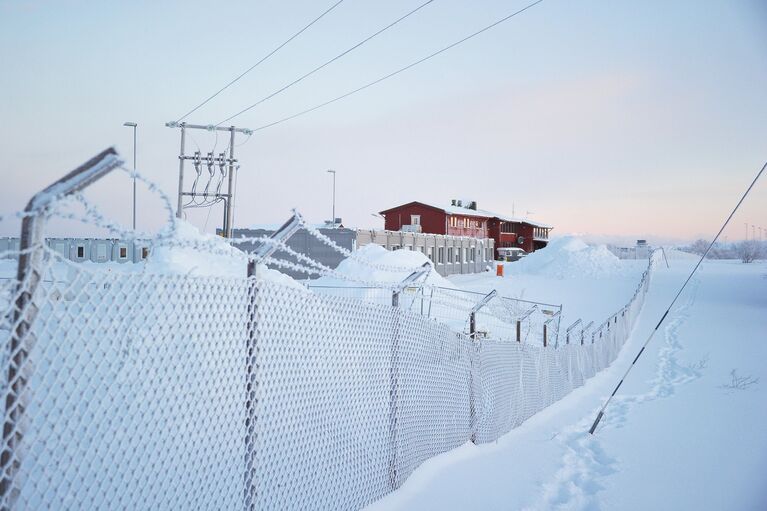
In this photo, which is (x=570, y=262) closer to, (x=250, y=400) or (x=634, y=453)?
(x=634, y=453)

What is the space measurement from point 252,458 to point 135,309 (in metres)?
1.08

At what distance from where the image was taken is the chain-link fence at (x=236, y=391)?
82.4 inches

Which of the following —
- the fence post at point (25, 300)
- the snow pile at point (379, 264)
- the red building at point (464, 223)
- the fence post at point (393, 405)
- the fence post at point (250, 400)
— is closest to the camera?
the fence post at point (25, 300)

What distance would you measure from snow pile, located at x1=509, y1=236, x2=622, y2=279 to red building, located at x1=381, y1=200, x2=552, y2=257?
9.31m

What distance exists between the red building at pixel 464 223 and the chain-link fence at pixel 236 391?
4775 cm

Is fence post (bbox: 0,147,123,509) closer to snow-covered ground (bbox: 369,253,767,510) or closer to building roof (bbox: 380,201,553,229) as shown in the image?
snow-covered ground (bbox: 369,253,767,510)

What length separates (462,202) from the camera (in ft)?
225

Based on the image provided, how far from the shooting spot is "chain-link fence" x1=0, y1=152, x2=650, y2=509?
209 centimetres

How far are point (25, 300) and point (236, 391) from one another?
1.24 m

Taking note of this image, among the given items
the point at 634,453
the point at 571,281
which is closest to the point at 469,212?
the point at 571,281

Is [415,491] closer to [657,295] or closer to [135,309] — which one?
[135,309]

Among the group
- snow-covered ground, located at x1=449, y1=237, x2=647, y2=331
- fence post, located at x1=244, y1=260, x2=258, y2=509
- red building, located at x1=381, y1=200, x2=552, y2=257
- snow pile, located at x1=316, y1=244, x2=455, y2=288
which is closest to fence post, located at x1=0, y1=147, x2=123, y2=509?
fence post, located at x1=244, y1=260, x2=258, y2=509

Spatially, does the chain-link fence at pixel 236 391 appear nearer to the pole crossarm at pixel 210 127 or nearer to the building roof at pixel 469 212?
the pole crossarm at pixel 210 127

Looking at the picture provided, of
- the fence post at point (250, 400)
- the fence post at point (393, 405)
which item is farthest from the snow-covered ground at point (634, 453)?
the fence post at point (250, 400)
